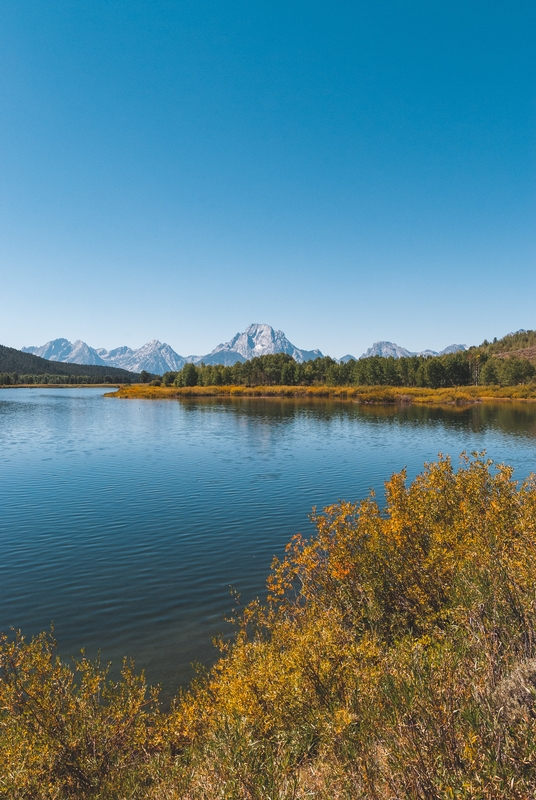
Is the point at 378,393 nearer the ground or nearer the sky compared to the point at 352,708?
nearer the sky

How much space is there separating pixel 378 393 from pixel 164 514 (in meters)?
116

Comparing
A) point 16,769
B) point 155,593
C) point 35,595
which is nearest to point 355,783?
point 16,769

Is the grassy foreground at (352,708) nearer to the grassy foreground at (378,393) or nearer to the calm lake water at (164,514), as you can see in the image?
the calm lake water at (164,514)

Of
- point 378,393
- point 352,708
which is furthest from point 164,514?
point 378,393

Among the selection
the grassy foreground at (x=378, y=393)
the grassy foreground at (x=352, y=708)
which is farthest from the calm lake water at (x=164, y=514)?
the grassy foreground at (x=378, y=393)

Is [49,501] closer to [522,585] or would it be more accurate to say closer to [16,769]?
[16,769]

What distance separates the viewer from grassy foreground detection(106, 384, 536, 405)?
13012 cm

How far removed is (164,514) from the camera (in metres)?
27.7

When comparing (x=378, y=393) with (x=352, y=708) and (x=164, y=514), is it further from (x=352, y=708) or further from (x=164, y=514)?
(x=352, y=708)

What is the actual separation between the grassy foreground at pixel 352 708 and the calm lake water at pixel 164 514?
4740mm

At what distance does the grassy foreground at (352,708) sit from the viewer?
525 cm

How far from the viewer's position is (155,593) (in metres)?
17.6

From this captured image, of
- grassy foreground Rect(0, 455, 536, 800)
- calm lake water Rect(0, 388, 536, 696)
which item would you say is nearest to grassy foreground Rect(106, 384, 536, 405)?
calm lake water Rect(0, 388, 536, 696)

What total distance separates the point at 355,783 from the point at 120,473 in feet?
120
